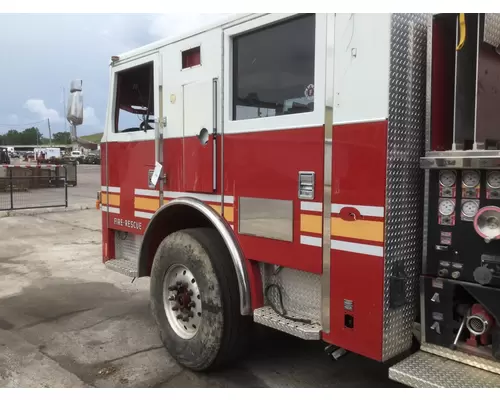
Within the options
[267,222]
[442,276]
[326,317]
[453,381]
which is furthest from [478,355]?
[267,222]

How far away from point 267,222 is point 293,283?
1.46ft

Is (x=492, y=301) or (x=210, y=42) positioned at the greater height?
(x=210, y=42)

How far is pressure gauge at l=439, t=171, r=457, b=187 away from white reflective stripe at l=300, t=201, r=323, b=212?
692 millimetres

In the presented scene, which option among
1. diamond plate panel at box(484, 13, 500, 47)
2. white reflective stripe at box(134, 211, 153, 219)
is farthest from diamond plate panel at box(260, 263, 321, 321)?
diamond plate panel at box(484, 13, 500, 47)

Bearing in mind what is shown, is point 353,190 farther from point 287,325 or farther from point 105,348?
point 105,348

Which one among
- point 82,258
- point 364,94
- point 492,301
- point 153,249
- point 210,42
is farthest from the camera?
point 82,258

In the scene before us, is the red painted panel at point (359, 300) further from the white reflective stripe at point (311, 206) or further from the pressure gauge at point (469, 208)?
the pressure gauge at point (469, 208)

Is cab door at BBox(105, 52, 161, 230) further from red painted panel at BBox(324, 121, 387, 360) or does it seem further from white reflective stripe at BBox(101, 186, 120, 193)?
red painted panel at BBox(324, 121, 387, 360)

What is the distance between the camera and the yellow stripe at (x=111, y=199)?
5.11 m

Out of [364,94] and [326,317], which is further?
[326,317]

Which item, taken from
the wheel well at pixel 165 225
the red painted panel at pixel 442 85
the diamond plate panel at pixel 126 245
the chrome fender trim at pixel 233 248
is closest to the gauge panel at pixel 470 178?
the red painted panel at pixel 442 85

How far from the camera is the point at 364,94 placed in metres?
2.79

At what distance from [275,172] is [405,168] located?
0.86 meters

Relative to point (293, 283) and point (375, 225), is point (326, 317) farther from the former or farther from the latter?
point (375, 225)
